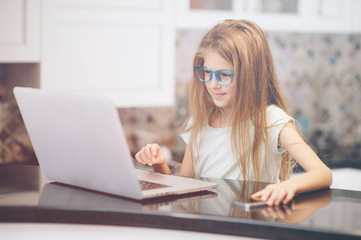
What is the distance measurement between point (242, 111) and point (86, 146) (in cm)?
64

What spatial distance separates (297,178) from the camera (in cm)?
136

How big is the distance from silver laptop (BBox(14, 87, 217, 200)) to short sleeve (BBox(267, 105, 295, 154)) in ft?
1.28

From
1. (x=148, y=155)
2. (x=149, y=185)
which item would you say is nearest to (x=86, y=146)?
(x=149, y=185)

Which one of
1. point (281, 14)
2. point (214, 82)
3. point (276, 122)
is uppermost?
point (281, 14)

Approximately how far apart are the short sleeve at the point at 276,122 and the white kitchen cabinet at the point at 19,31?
1.25 metres

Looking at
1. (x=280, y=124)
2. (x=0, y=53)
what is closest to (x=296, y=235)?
(x=280, y=124)

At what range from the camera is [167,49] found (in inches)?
114

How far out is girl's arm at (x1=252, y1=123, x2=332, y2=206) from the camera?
1261 mm

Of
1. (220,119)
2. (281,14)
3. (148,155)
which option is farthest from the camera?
(281,14)

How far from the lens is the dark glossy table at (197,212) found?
1094 millimetres

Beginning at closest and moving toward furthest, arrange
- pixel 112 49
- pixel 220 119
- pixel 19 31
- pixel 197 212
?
pixel 197 212 → pixel 220 119 → pixel 19 31 → pixel 112 49

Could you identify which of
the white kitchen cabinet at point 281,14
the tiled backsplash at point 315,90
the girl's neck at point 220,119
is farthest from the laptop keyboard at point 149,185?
the tiled backsplash at point 315,90

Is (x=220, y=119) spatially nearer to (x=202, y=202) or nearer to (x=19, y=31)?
(x=202, y=202)

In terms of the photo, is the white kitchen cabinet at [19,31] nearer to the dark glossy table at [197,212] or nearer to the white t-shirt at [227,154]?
the white t-shirt at [227,154]
